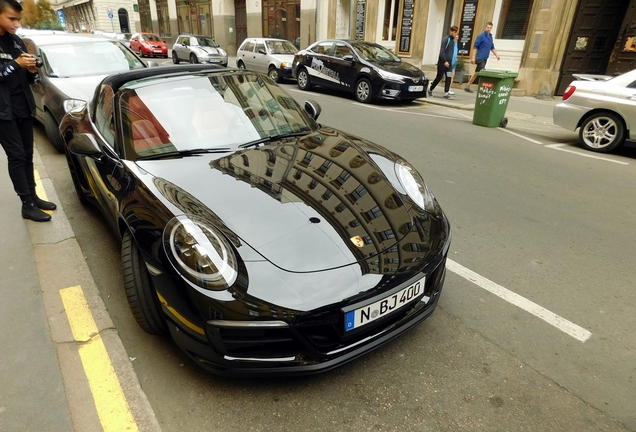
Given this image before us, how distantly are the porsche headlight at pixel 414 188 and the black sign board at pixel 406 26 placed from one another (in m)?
15.5

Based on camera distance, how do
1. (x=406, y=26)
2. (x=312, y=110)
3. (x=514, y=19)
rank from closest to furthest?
1. (x=312, y=110)
2. (x=514, y=19)
3. (x=406, y=26)

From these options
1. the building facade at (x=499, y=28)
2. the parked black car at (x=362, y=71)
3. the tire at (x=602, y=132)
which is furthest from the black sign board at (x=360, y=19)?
the tire at (x=602, y=132)

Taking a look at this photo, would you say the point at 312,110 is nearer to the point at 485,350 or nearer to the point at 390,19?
the point at 485,350

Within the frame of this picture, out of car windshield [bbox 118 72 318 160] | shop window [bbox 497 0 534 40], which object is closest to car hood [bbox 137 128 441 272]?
car windshield [bbox 118 72 318 160]

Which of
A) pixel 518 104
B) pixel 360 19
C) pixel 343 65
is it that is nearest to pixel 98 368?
pixel 343 65

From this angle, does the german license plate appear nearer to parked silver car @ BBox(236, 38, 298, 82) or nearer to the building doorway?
the building doorway

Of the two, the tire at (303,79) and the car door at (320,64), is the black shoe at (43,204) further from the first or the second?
the tire at (303,79)

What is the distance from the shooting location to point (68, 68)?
6.23 metres

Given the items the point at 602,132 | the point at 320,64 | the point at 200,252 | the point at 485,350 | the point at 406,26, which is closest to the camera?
the point at 200,252

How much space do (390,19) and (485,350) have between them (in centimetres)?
1776

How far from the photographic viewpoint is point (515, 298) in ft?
9.52

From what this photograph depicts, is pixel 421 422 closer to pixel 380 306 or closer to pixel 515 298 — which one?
pixel 380 306

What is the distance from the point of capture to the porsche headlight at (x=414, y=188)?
261 cm

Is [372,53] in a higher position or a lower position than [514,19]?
lower
